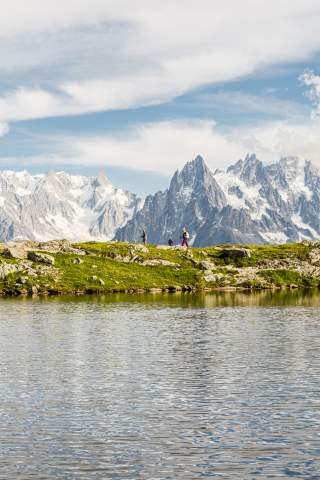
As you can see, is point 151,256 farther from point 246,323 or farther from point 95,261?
point 246,323

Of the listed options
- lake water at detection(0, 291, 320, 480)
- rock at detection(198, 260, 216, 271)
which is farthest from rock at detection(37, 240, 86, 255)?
lake water at detection(0, 291, 320, 480)

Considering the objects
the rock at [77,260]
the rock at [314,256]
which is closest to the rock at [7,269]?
the rock at [77,260]

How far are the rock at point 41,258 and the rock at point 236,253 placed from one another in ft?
158

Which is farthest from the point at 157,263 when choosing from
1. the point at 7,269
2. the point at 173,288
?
the point at 7,269

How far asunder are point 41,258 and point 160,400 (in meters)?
119

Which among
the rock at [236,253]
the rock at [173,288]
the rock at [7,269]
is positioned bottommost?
the rock at [173,288]

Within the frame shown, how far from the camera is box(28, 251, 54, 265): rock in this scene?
515 feet

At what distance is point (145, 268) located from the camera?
16700 centimetres

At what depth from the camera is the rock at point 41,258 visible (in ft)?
515

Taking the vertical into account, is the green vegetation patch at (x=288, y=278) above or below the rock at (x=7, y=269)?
below

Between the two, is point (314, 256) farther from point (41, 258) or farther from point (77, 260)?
point (41, 258)

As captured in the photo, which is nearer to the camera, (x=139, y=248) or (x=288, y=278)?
(x=288, y=278)

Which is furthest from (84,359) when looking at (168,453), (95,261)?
(95,261)

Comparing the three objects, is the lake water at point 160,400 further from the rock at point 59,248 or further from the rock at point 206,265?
the rock at point 206,265
